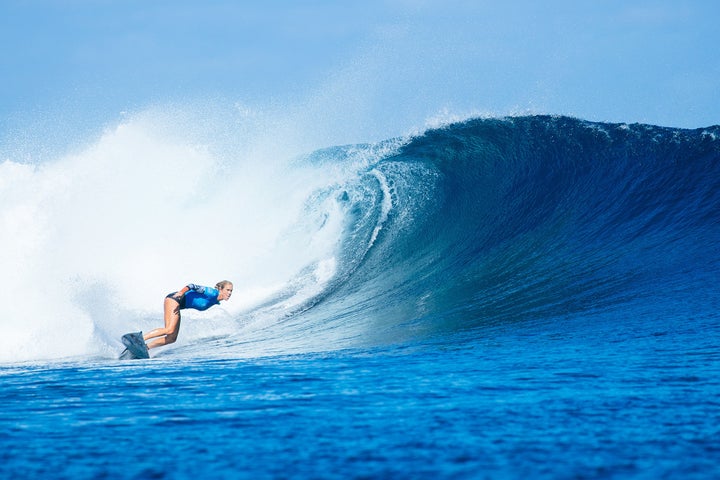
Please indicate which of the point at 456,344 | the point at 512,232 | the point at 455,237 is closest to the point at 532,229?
the point at 512,232

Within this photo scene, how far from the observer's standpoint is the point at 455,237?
12.0 m

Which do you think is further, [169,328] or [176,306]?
[176,306]

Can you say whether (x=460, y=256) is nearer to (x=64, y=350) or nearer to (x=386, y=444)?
(x=64, y=350)

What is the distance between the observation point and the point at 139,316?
948 centimetres

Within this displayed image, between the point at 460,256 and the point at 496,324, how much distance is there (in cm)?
347

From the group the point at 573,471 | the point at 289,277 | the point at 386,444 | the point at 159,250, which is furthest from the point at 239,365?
the point at 159,250

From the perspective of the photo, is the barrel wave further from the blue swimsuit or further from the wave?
the blue swimsuit

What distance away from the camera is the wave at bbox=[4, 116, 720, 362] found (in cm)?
852

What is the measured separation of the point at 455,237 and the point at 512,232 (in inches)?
33.9

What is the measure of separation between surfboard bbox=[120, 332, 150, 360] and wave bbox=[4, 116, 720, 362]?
47 centimetres

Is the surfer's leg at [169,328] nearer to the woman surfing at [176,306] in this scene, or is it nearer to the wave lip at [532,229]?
the woman surfing at [176,306]

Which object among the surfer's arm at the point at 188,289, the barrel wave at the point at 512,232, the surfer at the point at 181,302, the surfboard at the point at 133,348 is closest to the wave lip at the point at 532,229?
the barrel wave at the point at 512,232

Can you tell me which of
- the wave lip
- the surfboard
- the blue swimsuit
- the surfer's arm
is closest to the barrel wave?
the wave lip

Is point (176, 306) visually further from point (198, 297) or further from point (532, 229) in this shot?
point (532, 229)
